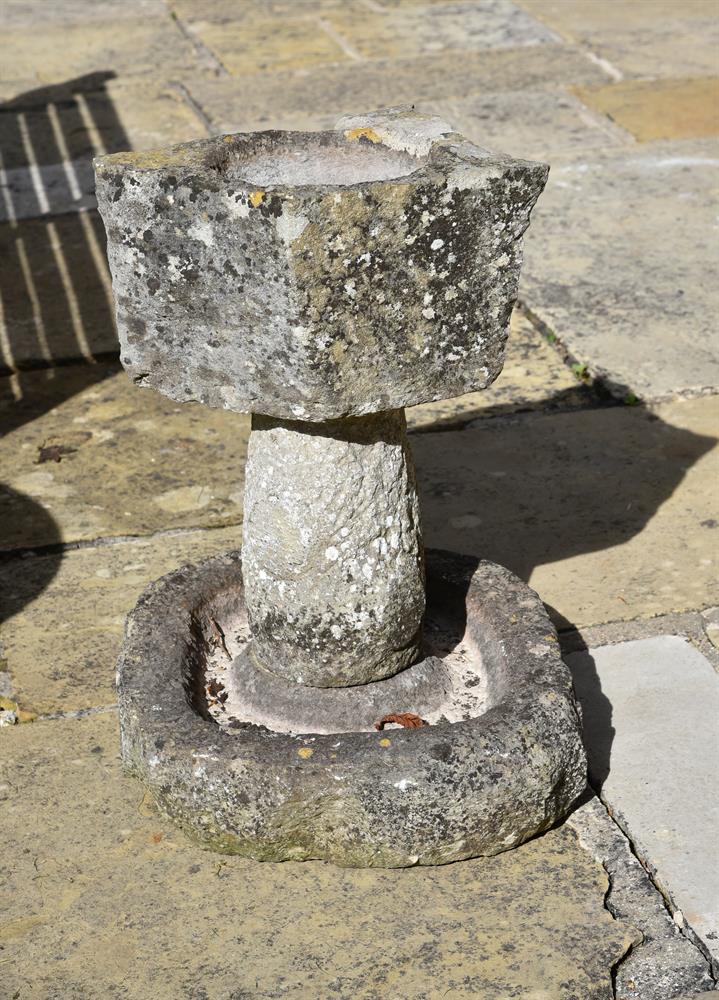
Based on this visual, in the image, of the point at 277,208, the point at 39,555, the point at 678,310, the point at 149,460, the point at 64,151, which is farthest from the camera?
the point at 64,151

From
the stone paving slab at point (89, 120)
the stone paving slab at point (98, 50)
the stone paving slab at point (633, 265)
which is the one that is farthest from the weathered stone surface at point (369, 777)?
the stone paving slab at point (98, 50)

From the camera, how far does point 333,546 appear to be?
2.97 meters

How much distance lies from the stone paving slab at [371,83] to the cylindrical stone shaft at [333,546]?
4873 millimetres

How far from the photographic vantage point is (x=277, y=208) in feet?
8.25

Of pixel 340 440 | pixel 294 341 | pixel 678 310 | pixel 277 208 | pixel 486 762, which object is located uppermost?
pixel 277 208

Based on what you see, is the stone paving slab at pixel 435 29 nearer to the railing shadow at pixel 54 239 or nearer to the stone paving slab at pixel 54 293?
the railing shadow at pixel 54 239

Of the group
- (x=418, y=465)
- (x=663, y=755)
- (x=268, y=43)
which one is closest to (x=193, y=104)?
(x=268, y=43)

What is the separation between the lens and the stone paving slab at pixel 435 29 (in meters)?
8.82

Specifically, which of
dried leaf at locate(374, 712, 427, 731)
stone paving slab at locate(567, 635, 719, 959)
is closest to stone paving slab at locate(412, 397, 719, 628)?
stone paving slab at locate(567, 635, 719, 959)

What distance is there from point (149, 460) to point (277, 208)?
2.29 metres

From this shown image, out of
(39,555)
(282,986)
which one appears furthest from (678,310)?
(282,986)

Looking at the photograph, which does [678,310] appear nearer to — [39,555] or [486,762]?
[39,555]

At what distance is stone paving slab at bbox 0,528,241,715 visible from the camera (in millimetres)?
3578

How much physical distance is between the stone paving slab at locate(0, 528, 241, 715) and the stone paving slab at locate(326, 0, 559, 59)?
5.46 m
